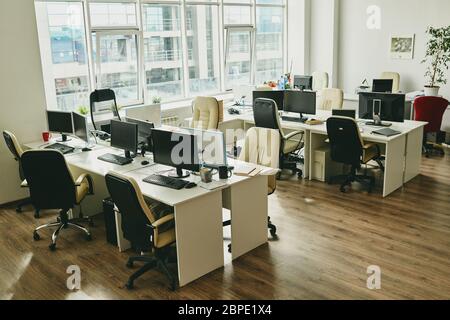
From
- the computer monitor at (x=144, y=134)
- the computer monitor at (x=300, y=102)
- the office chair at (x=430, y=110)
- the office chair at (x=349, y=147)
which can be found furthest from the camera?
the office chair at (x=430, y=110)

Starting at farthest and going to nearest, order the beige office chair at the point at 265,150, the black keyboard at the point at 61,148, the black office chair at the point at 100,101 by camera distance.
A: the black office chair at the point at 100,101 → the black keyboard at the point at 61,148 → the beige office chair at the point at 265,150

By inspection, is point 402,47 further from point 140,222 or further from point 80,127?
point 140,222

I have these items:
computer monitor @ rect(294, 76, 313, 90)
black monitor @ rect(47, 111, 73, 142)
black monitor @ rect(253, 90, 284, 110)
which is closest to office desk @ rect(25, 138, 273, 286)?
black monitor @ rect(47, 111, 73, 142)

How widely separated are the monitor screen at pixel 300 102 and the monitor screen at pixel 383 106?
2.39 ft

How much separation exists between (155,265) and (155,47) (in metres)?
5.22

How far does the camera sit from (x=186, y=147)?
14.7 ft

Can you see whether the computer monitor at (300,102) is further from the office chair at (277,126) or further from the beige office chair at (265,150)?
the beige office chair at (265,150)

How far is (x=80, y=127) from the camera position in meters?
5.89

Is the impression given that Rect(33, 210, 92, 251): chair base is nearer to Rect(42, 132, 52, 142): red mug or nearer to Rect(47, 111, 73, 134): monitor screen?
Rect(47, 111, 73, 134): monitor screen

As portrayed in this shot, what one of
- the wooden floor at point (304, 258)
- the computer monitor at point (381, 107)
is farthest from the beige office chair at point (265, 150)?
the computer monitor at point (381, 107)

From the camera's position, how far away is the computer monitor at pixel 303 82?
8625 mm

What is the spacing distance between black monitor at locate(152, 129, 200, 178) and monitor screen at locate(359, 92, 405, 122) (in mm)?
3196

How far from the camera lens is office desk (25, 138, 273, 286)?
4012mm
